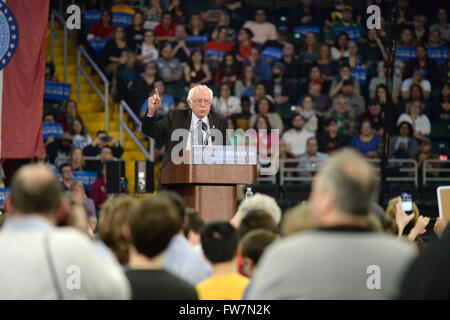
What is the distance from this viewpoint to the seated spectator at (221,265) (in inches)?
135

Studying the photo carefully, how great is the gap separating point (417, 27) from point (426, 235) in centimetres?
611

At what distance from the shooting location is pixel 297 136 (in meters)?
11.4

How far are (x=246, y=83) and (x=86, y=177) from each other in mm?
3217

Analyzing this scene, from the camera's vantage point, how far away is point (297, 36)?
13.5 m

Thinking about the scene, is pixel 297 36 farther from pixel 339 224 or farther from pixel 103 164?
pixel 339 224

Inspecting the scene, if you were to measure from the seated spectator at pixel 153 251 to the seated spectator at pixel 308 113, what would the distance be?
864 cm

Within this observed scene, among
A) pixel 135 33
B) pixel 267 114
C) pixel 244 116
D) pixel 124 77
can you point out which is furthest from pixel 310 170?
pixel 135 33

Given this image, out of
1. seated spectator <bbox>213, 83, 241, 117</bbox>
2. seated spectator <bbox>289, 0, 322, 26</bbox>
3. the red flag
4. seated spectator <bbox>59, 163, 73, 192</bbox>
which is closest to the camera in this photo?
the red flag

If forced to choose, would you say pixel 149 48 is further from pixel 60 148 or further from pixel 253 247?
pixel 253 247

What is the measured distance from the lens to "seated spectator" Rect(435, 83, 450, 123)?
1219 cm

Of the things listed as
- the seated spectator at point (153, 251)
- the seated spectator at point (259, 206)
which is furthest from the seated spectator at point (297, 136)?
the seated spectator at point (153, 251)

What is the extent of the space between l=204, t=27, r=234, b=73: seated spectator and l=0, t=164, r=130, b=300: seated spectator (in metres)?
9.72

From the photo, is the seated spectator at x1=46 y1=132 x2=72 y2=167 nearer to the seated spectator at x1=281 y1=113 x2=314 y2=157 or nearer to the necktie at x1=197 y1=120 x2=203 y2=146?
the seated spectator at x1=281 y1=113 x2=314 y2=157

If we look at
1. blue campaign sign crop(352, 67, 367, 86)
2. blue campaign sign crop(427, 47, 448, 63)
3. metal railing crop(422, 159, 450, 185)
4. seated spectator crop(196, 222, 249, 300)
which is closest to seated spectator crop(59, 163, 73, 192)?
metal railing crop(422, 159, 450, 185)
